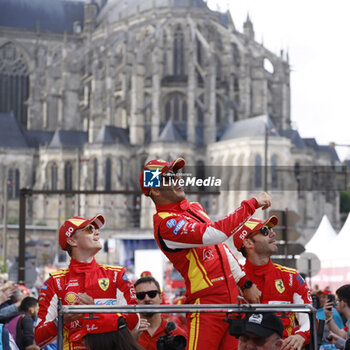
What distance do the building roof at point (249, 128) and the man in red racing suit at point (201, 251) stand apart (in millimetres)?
73048

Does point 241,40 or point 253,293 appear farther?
point 241,40

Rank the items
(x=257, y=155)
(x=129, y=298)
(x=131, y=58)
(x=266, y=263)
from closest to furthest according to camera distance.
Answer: (x=129, y=298), (x=266, y=263), (x=257, y=155), (x=131, y=58)

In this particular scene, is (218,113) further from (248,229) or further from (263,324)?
(263,324)

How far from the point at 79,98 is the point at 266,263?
85773 millimetres

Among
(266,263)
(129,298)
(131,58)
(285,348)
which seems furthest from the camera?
(131,58)

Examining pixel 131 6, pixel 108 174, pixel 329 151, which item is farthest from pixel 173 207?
pixel 131 6

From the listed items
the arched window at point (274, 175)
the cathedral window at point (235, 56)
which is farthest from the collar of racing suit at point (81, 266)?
the cathedral window at point (235, 56)

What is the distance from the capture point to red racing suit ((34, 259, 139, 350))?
6070mm

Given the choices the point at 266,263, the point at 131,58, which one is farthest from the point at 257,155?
the point at 266,263

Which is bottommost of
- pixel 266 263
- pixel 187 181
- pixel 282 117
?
pixel 266 263

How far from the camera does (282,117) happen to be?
88062 mm

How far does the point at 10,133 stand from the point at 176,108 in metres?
16.8

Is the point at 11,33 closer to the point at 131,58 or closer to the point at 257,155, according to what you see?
the point at 131,58

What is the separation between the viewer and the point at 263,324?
463cm
